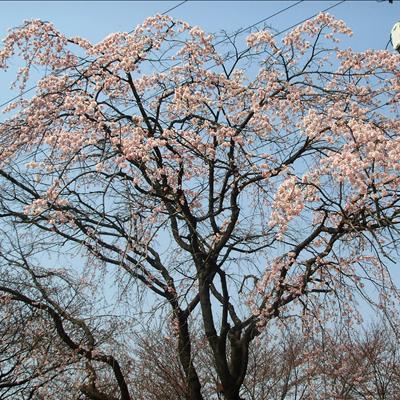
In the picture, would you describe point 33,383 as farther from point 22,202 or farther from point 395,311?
point 395,311

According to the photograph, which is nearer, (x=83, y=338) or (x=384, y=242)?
(x=384, y=242)

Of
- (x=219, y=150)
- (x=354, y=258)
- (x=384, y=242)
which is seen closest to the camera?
(x=384, y=242)

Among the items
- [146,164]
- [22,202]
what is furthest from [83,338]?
[146,164]

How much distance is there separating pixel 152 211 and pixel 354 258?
2294 mm

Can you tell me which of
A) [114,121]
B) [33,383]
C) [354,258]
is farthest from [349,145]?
[33,383]

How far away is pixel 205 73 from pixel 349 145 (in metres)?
2.45

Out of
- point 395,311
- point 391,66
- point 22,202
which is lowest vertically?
point 395,311

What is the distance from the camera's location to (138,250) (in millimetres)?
6238

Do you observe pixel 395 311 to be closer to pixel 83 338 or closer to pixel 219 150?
pixel 219 150

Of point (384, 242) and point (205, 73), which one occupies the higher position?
point (205, 73)

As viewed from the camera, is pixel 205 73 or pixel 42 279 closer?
pixel 205 73

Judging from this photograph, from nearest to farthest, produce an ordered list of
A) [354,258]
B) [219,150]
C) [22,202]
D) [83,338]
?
1. [354,258]
2. [219,150]
3. [22,202]
4. [83,338]

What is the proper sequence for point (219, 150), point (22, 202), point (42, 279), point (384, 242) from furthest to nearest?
point (42, 279), point (22, 202), point (219, 150), point (384, 242)

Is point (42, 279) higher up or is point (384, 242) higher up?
point (42, 279)
